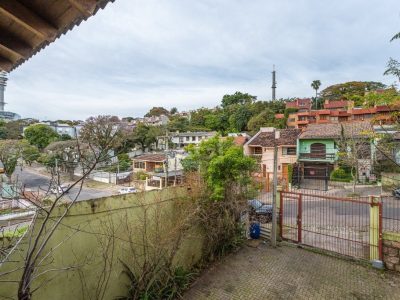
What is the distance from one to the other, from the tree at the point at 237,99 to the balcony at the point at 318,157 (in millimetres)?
32643

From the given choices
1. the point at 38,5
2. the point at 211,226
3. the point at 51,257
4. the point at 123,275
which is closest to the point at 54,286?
the point at 51,257

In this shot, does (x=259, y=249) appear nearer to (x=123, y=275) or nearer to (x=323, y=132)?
(x=123, y=275)

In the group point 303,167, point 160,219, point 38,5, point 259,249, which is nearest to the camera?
point 38,5

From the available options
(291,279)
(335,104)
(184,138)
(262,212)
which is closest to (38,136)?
(184,138)

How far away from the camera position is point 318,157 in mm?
26156

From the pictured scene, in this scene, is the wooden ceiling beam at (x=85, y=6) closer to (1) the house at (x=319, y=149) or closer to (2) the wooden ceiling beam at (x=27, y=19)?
(2) the wooden ceiling beam at (x=27, y=19)

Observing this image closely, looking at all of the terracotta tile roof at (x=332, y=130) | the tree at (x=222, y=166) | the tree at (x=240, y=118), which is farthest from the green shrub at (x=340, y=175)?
the tree at (x=240, y=118)

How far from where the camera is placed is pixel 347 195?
66.1 ft

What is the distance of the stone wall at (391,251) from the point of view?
24.0 ft

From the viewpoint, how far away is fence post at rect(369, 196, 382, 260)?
24.5 ft

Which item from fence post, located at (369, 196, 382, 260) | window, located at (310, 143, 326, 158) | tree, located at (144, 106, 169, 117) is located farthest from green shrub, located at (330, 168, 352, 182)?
tree, located at (144, 106, 169, 117)

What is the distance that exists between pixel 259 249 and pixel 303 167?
19608mm

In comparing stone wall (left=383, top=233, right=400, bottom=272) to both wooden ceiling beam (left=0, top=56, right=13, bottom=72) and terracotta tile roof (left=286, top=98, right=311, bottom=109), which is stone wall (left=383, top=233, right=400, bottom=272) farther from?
terracotta tile roof (left=286, top=98, right=311, bottom=109)

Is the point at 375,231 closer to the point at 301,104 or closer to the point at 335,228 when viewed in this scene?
the point at 335,228
